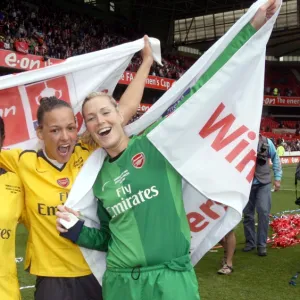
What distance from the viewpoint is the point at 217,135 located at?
2359mm

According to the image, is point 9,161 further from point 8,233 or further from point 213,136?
point 213,136

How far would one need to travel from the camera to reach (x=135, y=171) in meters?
2.26

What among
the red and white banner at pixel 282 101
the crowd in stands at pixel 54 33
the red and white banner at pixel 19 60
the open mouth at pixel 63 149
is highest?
the crowd in stands at pixel 54 33

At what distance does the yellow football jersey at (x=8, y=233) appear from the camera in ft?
7.28

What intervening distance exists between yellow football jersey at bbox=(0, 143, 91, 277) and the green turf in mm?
2511

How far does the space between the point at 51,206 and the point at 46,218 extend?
63 millimetres

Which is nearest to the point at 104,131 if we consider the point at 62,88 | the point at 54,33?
the point at 62,88

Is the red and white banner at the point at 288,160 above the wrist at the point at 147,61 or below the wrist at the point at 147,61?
below

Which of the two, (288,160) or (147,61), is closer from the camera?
(147,61)

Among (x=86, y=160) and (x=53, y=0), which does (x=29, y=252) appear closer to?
(x=86, y=160)

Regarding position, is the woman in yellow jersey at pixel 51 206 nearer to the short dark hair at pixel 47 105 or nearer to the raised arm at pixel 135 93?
the short dark hair at pixel 47 105

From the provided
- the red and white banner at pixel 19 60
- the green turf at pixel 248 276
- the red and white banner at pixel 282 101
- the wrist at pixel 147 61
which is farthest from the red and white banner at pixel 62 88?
the red and white banner at pixel 282 101

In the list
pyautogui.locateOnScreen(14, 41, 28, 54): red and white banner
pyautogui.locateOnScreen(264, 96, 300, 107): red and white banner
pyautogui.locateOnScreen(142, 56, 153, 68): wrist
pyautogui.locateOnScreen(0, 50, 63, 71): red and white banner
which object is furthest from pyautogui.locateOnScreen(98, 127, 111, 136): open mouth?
pyautogui.locateOnScreen(264, 96, 300, 107): red and white banner

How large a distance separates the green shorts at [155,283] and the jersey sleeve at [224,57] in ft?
2.11
